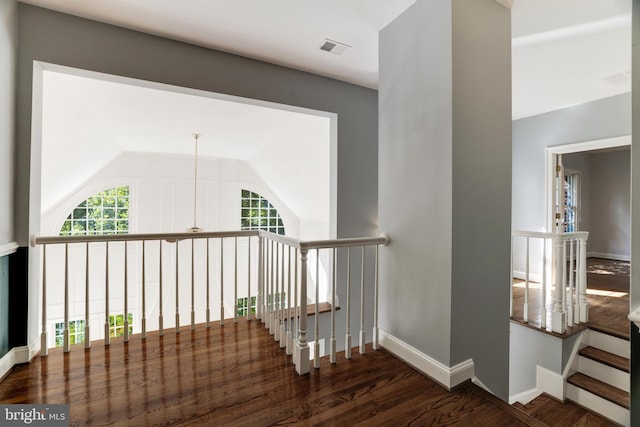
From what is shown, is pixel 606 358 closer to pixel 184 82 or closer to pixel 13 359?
pixel 184 82

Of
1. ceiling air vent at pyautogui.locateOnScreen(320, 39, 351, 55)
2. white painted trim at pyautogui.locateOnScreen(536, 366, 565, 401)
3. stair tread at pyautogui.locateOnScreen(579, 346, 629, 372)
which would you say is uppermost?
ceiling air vent at pyautogui.locateOnScreen(320, 39, 351, 55)

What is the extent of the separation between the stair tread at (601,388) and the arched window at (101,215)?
7.07m

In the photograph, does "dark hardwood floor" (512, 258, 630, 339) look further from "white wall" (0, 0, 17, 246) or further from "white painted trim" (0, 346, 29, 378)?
"white wall" (0, 0, 17, 246)

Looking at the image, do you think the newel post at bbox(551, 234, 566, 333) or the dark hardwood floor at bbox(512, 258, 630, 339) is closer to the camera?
the newel post at bbox(551, 234, 566, 333)

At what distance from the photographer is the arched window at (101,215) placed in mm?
5723

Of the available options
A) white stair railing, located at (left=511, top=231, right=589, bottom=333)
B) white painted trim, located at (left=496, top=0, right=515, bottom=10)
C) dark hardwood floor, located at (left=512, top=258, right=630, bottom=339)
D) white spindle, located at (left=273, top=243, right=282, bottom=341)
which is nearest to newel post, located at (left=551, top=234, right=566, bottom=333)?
white stair railing, located at (left=511, top=231, right=589, bottom=333)

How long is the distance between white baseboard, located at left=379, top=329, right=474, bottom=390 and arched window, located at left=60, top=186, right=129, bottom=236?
586cm

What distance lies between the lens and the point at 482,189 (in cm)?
200

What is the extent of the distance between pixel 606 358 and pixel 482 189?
7.36 feet

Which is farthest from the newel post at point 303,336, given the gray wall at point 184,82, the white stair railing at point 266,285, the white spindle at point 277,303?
the gray wall at point 184,82

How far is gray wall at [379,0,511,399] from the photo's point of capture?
187 centimetres

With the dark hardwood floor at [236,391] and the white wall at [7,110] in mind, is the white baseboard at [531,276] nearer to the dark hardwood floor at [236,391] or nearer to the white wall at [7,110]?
the dark hardwood floor at [236,391]

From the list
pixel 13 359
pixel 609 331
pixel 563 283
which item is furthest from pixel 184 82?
pixel 609 331

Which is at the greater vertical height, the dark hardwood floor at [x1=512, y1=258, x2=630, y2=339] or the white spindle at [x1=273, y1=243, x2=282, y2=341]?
the white spindle at [x1=273, y1=243, x2=282, y2=341]
